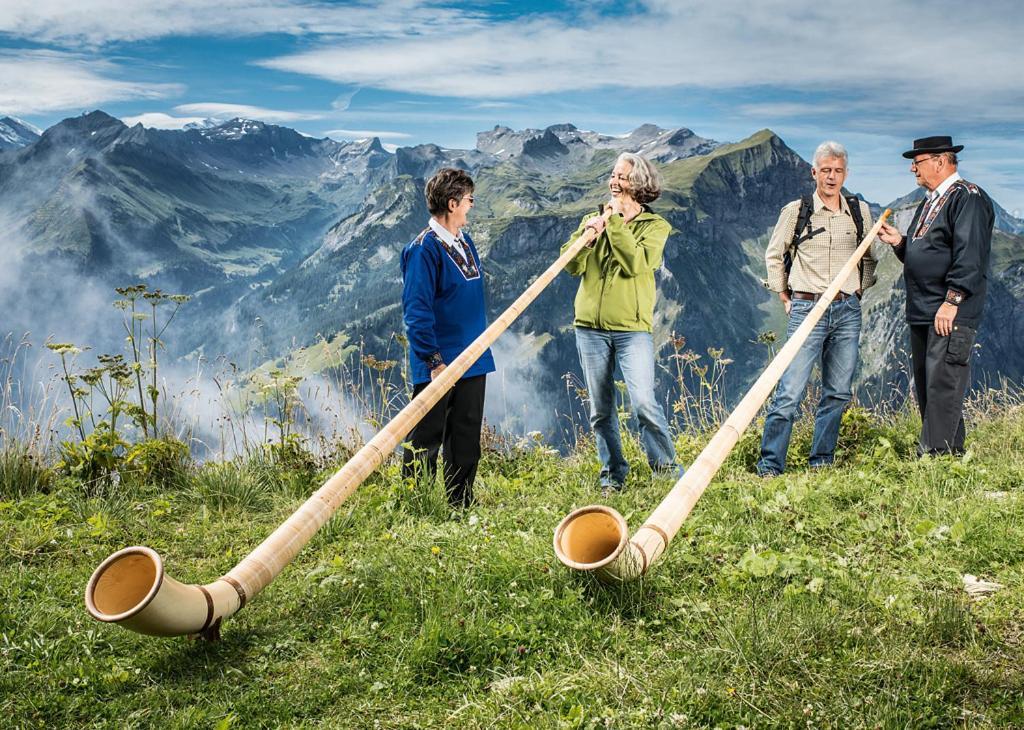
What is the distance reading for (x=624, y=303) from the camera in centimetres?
620

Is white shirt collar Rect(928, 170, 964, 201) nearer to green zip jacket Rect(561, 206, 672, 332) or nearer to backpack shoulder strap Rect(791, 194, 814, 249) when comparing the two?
backpack shoulder strap Rect(791, 194, 814, 249)

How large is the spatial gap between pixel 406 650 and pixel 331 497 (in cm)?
90

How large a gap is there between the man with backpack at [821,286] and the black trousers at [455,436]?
250 centimetres

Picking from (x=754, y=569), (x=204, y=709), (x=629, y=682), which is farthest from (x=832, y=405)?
(x=204, y=709)

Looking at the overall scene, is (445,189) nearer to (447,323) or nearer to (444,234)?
(444,234)

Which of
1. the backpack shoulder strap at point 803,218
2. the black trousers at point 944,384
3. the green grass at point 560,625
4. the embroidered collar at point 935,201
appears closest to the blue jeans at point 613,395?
the green grass at point 560,625

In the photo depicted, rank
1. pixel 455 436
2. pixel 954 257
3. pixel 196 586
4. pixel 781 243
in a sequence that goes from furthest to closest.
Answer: pixel 781 243
pixel 954 257
pixel 455 436
pixel 196 586

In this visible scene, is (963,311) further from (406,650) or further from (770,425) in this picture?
(406,650)

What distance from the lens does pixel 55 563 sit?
5238mm

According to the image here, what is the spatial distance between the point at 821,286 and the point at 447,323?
307cm

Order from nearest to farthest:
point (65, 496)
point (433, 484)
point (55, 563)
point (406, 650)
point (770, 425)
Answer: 1. point (406, 650)
2. point (55, 563)
3. point (433, 484)
4. point (65, 496)
5. point (770, 425)

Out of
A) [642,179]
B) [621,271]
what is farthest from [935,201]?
[621,271]

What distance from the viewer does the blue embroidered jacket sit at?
579 cm

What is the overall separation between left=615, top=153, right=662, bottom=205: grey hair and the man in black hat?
6.47ft
